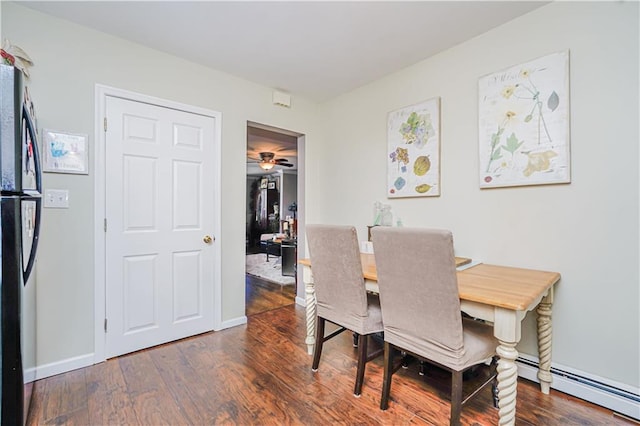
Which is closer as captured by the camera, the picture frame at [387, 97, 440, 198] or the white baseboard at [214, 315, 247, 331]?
the picture frame at [387, 97, 440, 198]

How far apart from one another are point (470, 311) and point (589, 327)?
3.10 ft

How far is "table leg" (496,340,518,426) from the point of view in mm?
1344

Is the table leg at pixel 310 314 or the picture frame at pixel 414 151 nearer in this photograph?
the table leg at pixel 310 314

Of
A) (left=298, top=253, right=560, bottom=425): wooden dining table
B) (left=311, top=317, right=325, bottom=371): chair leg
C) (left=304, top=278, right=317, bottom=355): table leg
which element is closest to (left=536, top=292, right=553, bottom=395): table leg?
(left=298, top=253, right=560, bottom=425): wooden dining table

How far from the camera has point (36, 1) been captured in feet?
6.16

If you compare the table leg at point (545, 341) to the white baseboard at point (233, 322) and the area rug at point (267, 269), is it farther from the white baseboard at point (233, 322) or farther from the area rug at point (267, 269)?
the area rug at point (267, 269)

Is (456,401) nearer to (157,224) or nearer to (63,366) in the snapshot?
(157,224)

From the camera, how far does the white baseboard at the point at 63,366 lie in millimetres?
1958

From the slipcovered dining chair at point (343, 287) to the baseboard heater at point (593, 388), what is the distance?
1086mm

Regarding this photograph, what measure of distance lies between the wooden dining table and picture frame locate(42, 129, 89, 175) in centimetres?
213

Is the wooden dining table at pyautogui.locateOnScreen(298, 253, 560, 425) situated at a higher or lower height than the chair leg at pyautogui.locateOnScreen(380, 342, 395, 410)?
higher

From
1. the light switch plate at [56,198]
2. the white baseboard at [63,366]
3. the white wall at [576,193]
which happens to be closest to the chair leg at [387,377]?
the white wall at [576,193]

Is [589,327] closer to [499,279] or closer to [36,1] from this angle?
[499,279]

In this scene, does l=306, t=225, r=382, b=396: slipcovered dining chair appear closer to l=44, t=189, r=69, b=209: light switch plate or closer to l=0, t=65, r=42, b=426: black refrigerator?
l=0, t=65, r=42, b=426: black refrigerator
